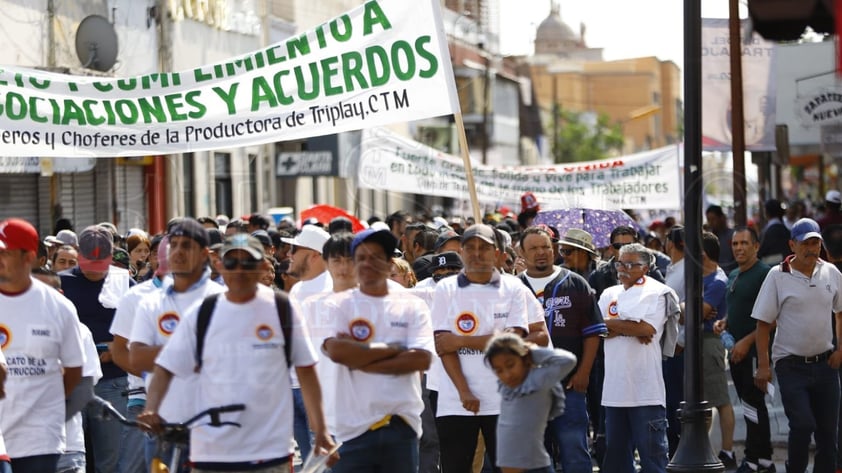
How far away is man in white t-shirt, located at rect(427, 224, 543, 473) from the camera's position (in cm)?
800

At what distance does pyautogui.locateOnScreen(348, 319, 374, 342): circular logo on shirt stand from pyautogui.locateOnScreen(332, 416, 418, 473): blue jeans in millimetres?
415

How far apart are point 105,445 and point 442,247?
9.63ft

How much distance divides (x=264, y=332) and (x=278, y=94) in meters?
4.87

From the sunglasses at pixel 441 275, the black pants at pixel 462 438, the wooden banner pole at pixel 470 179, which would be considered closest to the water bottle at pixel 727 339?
the sunglasses at pixel 441 275

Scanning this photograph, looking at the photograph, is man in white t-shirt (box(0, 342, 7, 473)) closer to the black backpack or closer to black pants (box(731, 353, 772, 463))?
the black backpack

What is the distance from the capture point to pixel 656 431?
31.3 ft

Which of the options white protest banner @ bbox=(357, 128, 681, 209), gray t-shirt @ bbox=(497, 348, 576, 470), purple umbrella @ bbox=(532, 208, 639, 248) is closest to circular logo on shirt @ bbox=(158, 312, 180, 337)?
gray t-shirt @ bbox=(497, 348, 576, 470)

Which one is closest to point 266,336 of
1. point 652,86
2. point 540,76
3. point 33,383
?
point 33,383

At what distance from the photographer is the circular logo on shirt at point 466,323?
802 cm

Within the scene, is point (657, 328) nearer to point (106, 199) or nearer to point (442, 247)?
point (442, 247)

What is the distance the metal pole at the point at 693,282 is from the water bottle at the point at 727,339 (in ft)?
6.40

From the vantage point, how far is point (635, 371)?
31.3 ft

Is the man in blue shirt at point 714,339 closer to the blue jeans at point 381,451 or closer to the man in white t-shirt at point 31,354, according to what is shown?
the blue jeans at point 381,451

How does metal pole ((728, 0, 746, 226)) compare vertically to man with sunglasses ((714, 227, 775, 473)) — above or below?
above
